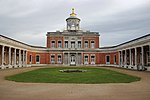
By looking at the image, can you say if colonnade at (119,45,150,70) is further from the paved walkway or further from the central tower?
the paved walkway

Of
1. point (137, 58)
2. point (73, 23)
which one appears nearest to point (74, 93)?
point (137, 58)

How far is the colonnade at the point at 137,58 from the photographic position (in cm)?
2958

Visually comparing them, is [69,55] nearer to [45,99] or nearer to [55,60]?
[55,60]

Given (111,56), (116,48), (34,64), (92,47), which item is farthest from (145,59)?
(34,64)

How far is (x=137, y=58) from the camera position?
3478cm

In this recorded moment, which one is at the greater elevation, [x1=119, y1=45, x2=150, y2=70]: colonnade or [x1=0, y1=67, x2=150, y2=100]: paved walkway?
[x1=119, y1=45, x2=150, y2=70]: colonnade

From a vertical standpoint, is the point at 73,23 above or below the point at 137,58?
above

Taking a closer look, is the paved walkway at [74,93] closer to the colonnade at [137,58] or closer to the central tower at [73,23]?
the colonnade at [137,58]

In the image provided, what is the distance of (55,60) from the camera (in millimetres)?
50750

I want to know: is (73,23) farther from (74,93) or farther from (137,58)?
(74,93)

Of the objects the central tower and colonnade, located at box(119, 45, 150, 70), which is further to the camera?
the central tower

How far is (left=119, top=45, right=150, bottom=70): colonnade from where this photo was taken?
29578 millimetres

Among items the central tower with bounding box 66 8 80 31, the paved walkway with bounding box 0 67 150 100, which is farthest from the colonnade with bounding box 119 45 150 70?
the paved walkway with bounding box 0 67 150 100

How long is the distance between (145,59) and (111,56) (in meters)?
17.3
